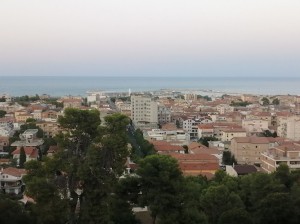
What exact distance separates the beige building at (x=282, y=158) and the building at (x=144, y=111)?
18.2 meters

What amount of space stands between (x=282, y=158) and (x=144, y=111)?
20.3 m

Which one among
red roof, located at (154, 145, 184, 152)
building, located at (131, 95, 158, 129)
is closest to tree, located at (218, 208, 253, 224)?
red roof, located at (154, 145, 184, 152)

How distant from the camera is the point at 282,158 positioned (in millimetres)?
19234

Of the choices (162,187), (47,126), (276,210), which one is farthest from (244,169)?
(47,126)

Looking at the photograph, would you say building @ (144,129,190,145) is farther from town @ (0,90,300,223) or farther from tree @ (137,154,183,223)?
tree @ (137,154,183,223)

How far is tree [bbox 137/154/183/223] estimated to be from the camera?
9531 millimetres

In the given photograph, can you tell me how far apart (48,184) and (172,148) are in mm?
15667

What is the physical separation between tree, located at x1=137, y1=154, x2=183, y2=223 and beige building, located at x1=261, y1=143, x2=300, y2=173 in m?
10.1

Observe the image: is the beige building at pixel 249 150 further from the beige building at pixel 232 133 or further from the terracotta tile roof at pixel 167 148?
the beige building at pixel 232 133

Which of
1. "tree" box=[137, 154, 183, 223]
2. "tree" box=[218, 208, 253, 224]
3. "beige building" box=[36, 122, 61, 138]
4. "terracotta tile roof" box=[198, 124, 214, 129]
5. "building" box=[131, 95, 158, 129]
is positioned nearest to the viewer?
"tree" box=[137, 154, 183, 223]

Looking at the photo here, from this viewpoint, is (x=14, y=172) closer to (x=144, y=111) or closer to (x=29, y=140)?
(x=29, y=140)

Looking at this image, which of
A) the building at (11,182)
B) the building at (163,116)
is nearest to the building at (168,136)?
the building at (163,116)

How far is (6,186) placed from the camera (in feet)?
52.4

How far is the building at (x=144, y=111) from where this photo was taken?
38062mm
